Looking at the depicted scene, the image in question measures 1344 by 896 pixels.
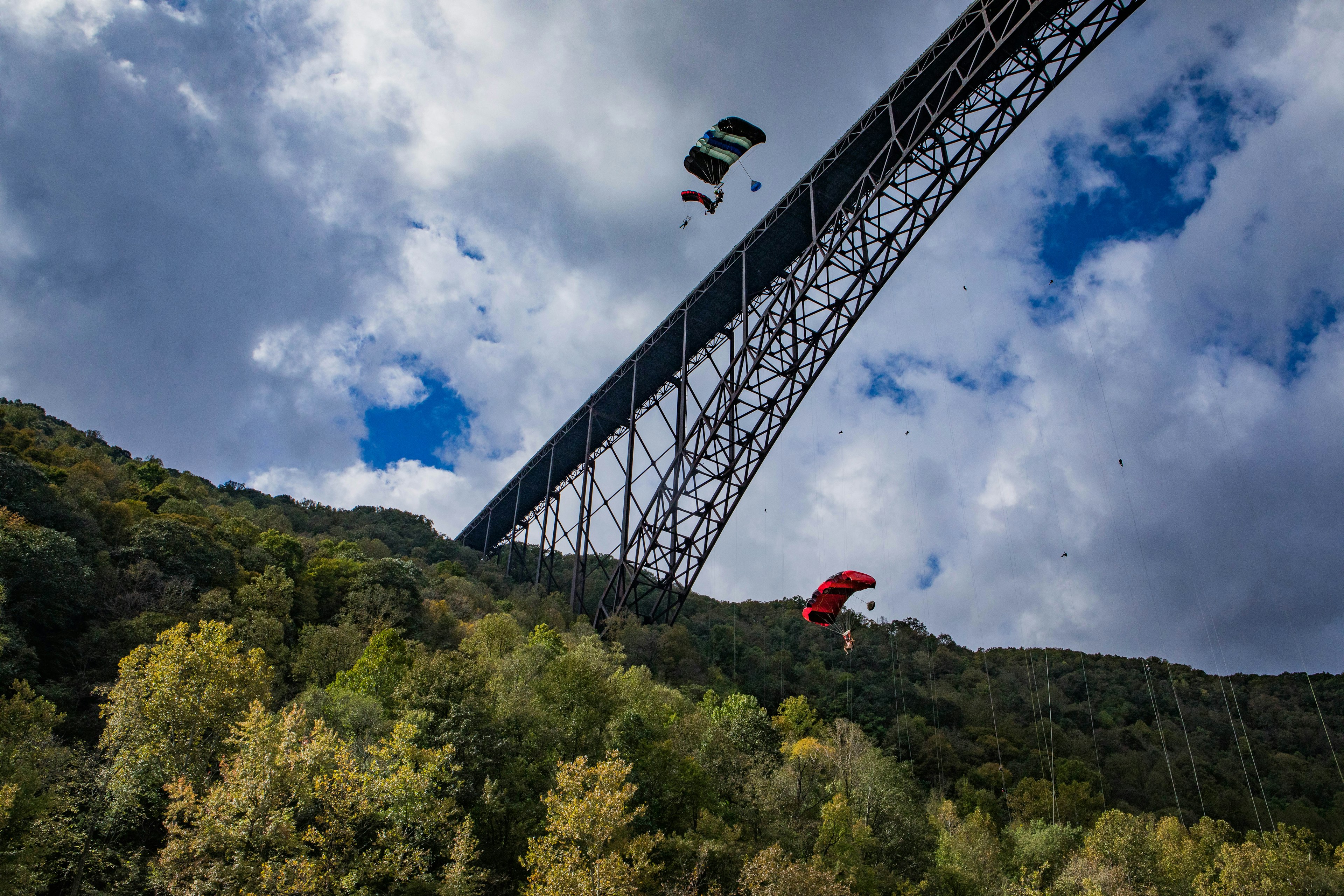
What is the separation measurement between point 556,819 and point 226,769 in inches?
241

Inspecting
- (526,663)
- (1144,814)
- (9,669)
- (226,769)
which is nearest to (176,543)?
(9,669)

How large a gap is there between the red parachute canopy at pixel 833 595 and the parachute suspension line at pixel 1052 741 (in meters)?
17.4

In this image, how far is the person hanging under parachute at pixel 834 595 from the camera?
30.1 metres

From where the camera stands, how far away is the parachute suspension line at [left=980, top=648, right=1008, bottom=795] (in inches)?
1629

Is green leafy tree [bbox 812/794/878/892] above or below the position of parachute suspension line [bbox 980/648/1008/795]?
below

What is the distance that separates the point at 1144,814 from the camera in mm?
37062

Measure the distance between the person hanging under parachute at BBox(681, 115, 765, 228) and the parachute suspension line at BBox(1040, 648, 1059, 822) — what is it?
32645mm

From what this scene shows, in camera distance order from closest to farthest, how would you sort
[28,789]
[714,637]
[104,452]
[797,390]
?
1. [28,789]
2. [797,390]
3. [714,637]
4. [104,452]

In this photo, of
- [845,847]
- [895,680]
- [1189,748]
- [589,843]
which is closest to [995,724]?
[895,680]

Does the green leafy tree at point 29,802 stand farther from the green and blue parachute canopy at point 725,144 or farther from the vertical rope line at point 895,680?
the vertical rope line at point 895,680

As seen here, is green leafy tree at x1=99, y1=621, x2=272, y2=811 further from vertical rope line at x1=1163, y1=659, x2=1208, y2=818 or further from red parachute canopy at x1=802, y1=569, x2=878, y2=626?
vertical rope line at x1=1163, y1=659, x2=1208, y2=818

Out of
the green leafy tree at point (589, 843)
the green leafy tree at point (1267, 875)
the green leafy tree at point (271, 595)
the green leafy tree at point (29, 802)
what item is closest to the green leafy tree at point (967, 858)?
the green leafy tree at point (1267, 875)

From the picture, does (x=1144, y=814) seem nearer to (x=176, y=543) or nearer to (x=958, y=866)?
(x=958, y=866)

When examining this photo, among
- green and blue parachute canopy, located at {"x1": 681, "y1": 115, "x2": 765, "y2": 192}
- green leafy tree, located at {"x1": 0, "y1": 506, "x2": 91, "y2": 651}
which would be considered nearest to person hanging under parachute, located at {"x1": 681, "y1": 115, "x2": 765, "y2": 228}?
green and blue parachute canopy, located at {"x1": 681, "y1": 115, "x2": 765, "y2": 192}
